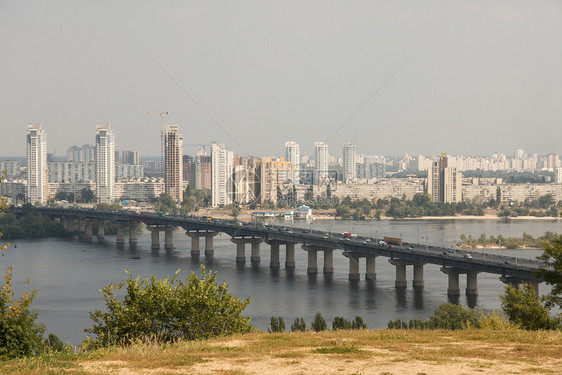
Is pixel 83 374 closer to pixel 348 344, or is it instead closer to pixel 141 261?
pixel 348 344

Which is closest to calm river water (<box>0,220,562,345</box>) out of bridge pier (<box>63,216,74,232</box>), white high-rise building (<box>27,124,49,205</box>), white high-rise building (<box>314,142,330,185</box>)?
bridge pier (<box>63,216,74,232</box>)

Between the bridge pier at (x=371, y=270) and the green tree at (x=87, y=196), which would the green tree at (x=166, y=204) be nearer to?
the green tree at (x=87, y=196)

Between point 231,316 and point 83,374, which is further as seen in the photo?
point 231,316

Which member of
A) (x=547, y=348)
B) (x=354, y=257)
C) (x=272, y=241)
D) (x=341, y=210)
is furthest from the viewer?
(x=341, y=210)

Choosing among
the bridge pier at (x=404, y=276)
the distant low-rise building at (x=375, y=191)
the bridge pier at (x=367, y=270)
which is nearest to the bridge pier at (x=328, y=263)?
the bridge pier at (x=367, y=270)

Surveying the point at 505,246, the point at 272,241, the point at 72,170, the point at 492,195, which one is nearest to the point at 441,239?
the point at 505,246

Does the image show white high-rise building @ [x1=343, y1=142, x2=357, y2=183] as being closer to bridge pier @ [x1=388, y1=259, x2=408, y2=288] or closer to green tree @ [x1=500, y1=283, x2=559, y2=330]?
bridge pier @ [x1=388, y1=259, x2=408, y2=288]

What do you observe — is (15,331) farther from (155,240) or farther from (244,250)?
(155,240)
